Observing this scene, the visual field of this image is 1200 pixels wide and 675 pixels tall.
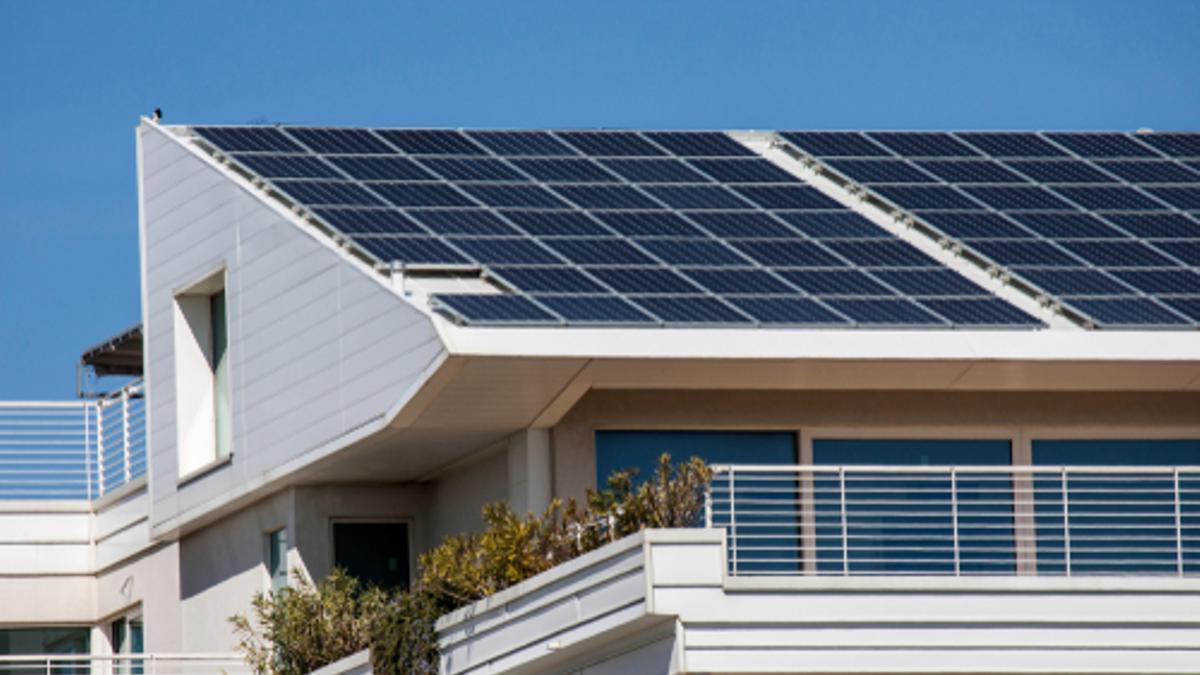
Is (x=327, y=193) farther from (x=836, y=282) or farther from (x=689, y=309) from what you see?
(x=836, y=282)

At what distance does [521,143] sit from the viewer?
34656 millimetres

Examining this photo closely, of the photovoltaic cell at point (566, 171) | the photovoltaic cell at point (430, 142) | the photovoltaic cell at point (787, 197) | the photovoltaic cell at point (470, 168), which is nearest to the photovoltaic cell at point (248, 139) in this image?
the photovoltaic cell at point (430, 142)

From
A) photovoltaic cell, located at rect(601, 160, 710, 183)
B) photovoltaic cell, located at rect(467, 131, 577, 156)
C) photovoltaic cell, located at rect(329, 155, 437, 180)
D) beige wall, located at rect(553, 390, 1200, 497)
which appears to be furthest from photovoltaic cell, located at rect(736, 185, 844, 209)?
photovoltaic cell, located at rect(329, 155, 437, 180)

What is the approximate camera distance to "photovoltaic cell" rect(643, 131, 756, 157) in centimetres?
3491

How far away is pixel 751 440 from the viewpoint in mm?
A: 30156

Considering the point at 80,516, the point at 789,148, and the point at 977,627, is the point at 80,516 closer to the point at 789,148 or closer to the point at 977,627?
the point at 789,148

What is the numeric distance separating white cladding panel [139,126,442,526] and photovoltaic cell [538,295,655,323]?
1496mm

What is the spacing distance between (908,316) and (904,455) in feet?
6.27

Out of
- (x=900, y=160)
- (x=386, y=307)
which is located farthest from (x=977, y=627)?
(x=900, y=160)

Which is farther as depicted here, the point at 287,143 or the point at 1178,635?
the point at 287,143

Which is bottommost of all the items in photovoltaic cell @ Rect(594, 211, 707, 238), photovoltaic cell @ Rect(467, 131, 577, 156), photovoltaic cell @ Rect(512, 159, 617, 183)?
photovoltaic cell @ Rect(594, 211, 707, 238)

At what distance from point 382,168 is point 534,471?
216 inches

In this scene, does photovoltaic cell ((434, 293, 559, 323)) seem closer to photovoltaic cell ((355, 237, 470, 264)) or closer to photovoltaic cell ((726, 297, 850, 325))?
photovoltaic cell ((355, 237, 470, 264))

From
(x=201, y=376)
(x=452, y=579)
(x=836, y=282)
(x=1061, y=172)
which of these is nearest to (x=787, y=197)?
(x=836, y=282)
